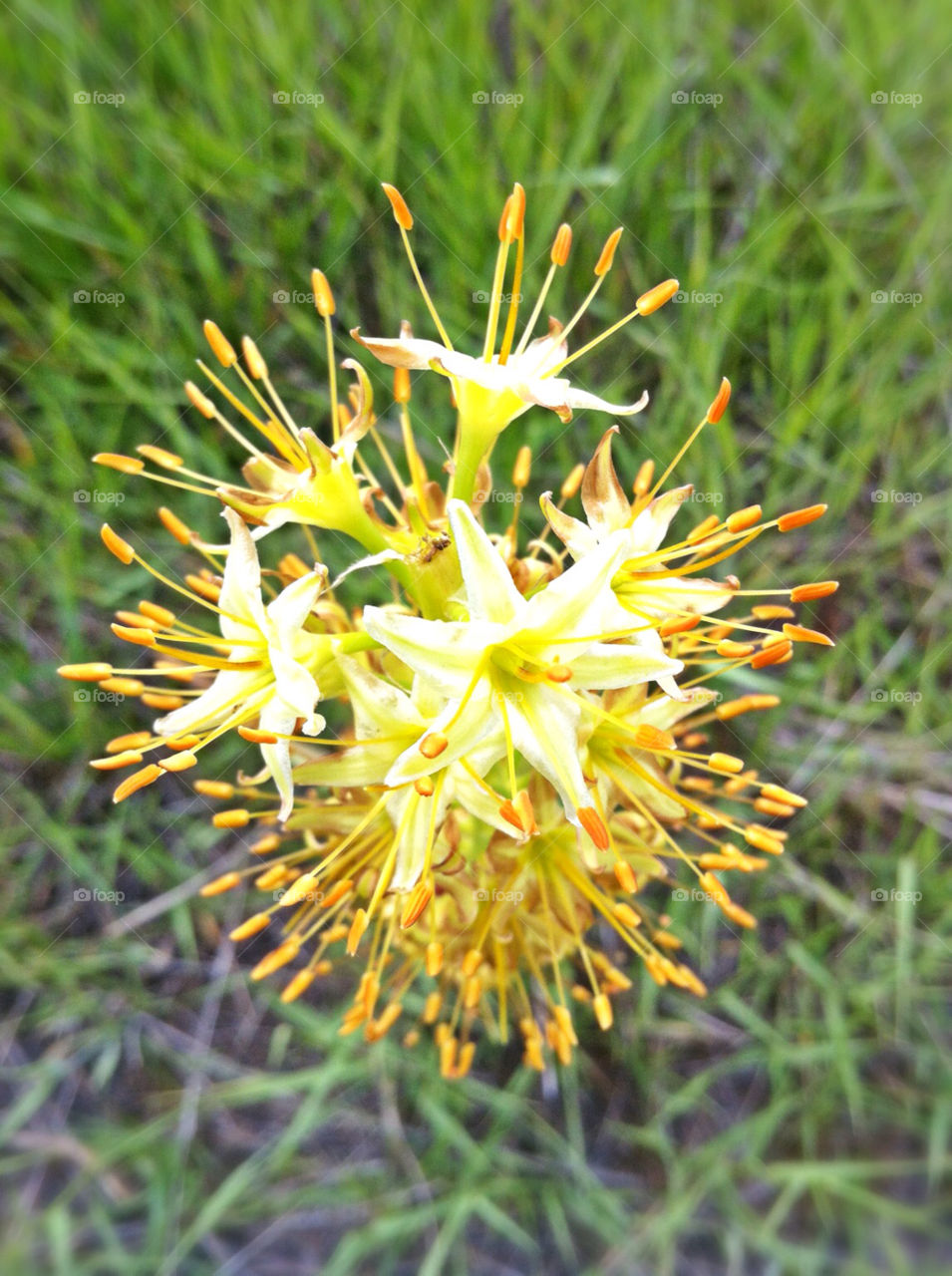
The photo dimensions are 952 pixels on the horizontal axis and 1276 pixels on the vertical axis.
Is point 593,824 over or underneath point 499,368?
underneath

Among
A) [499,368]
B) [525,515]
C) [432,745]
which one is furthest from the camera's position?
[525,515]

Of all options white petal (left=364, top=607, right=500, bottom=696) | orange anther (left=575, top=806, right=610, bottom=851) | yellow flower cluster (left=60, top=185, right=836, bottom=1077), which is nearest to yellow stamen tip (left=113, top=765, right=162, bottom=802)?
yellow flower cluster (left=60, top=185, right=836, bottom=1077)

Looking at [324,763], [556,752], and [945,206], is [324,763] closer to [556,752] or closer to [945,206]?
[556,752]

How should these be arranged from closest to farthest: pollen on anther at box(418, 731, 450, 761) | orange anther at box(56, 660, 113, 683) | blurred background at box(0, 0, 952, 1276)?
1. pollen on anther at box(418, 731, 450, 761)
2. orange anther at box(56, 660, 113, 683)
3. blurred background at box(0, 0, 952, 1276)

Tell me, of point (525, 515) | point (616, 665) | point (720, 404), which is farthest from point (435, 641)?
point (525, 515)

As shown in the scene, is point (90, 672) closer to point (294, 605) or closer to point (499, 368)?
point (294, 605)

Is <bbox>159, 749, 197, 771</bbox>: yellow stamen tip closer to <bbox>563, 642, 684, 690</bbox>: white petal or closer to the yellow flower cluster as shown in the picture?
the yellow flower cluster

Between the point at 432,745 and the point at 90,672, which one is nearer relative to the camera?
the point at 432,745

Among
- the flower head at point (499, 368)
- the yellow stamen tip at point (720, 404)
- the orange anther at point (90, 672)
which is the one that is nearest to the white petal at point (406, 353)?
the flower head at point (499, 368)

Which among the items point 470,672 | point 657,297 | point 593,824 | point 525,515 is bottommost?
point 593,824
